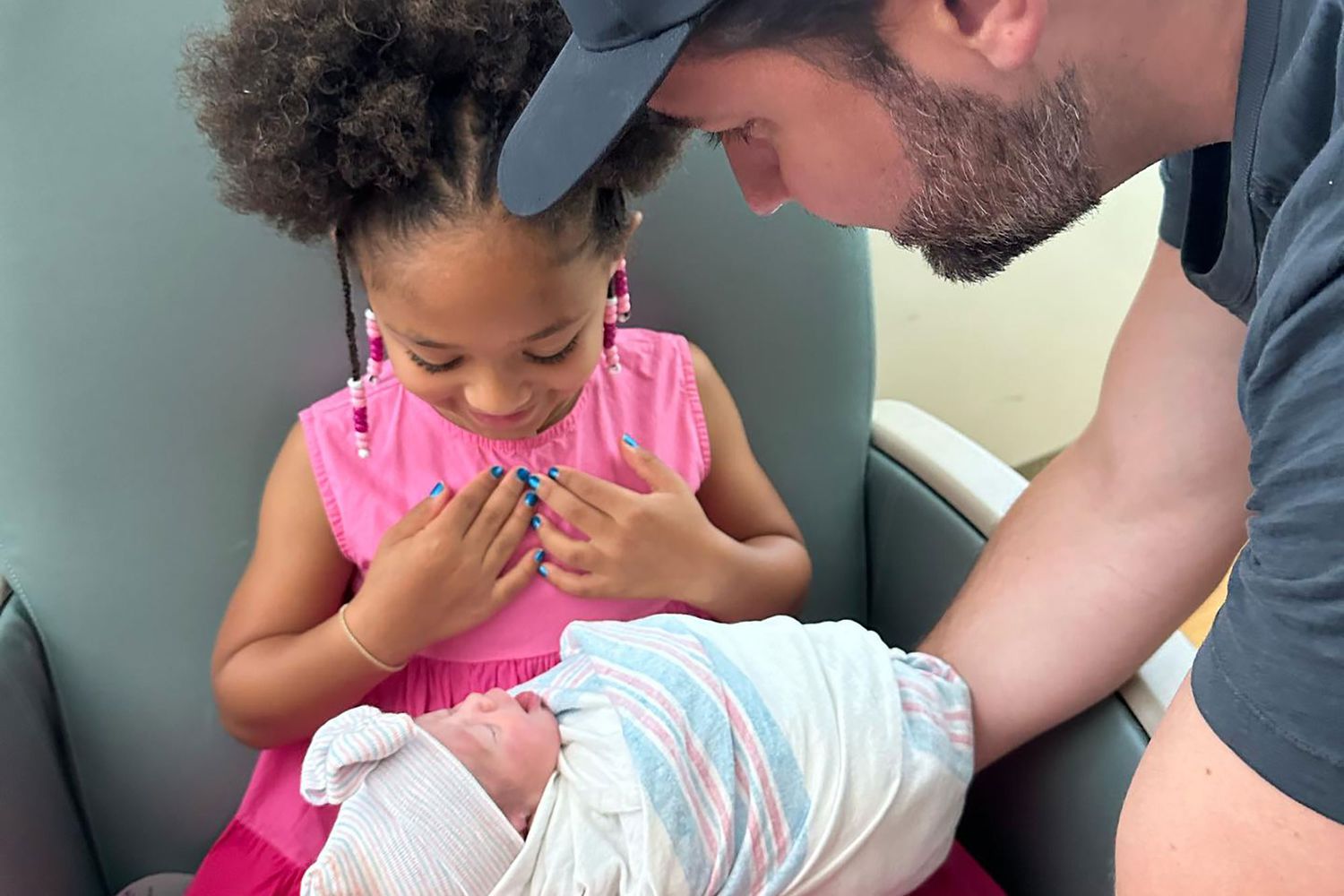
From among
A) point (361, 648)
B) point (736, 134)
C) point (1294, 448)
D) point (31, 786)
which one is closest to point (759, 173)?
point (736, 134)

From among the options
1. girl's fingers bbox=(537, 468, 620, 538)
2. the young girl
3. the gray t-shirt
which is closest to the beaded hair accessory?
the young girl

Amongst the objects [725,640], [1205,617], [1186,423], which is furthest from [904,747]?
[1205,617]

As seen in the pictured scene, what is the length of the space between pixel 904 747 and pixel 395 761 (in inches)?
13.8

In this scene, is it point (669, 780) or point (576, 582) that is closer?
point (669, 780)

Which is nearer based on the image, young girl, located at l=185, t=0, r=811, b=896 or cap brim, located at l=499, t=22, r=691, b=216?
cap brim, located at l=499, t=22, r=691, b=216

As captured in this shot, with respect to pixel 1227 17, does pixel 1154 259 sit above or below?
below

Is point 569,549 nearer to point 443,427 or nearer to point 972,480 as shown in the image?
point 443,427

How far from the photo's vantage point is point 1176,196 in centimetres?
73

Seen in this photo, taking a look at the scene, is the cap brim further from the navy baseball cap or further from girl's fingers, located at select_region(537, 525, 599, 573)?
girl's fingers, located at select_region(537, 525, 599, 573)

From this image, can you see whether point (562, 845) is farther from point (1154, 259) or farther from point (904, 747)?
point (1154, 259)

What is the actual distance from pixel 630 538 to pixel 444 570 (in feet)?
0.48

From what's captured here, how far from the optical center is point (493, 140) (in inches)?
28.5

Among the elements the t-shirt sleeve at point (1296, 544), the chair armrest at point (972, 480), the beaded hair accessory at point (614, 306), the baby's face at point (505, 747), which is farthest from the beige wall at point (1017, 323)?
the t-shirt sleeve at point (1296, 544)

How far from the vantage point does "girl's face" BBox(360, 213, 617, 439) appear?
714 mm
